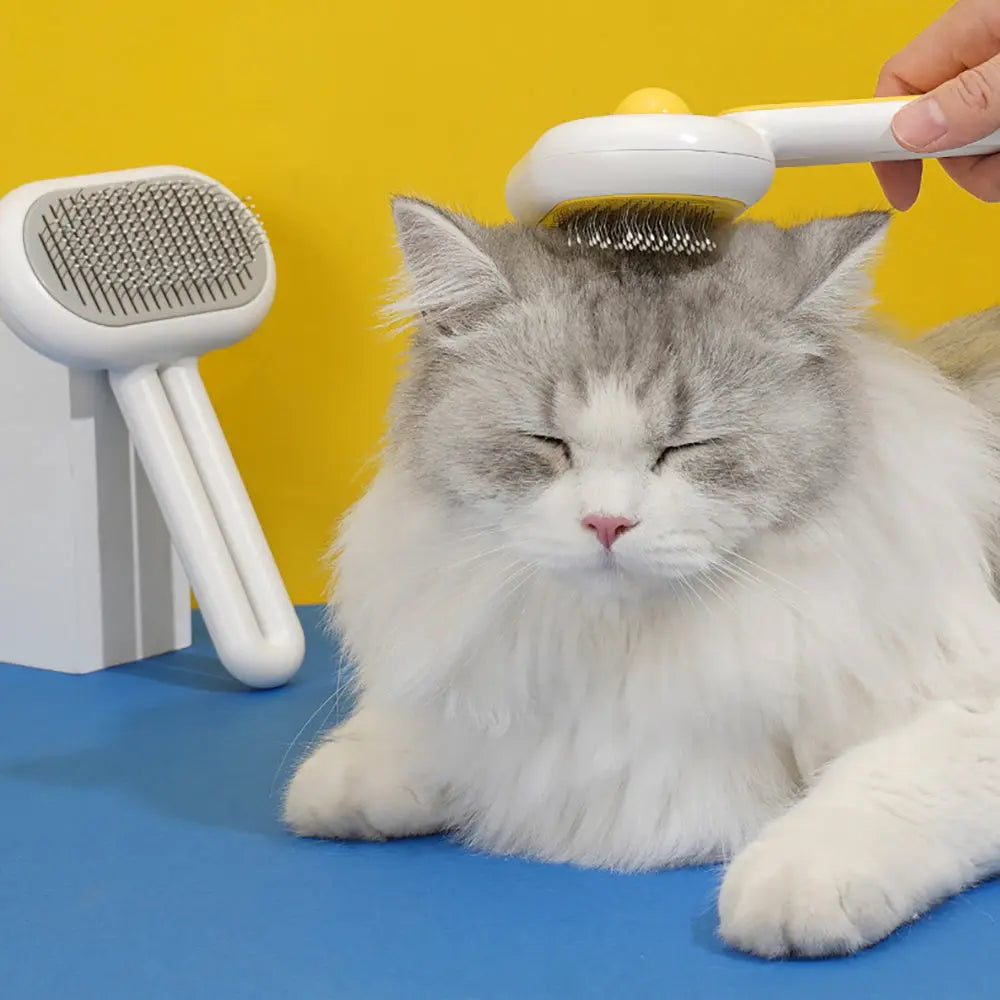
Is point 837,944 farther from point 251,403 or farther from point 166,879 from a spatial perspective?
point 251,403

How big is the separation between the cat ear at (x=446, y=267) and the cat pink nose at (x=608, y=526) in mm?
235

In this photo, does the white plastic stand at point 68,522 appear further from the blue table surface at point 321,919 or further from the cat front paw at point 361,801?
the cat front paw at point 361,801

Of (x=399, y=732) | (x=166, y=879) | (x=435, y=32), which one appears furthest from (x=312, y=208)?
(x=166, y=879)

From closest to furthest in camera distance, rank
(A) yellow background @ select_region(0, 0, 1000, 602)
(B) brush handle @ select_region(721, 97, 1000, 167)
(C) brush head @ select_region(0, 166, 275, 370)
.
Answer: (B) brush handle @ select_region(721, 97, 1000, 167), (C) brush head @ select_region(0, 166, 275, 370), (A) yellow background @ select_region(0, 0, 1000, 602)

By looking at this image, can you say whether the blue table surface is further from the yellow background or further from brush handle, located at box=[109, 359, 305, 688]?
the yellow background

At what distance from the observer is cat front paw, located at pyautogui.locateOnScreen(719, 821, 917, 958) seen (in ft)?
2.97

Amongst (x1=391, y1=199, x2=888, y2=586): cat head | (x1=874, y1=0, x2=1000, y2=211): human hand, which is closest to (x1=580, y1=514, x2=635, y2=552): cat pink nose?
(x1=391, y1=199, x2=888, y2=586): cat head

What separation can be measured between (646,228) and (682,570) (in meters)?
0.29

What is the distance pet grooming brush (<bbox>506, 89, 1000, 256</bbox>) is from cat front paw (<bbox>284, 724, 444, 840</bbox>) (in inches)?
A: 20.0

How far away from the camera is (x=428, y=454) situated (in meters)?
1.09

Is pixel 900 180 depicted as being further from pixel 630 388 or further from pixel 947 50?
pixel 630 388

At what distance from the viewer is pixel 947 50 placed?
4.78 feet

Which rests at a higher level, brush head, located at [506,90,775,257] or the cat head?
brush head, located at [506,90,775,257]

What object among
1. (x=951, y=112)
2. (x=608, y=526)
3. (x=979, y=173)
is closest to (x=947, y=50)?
(x=979, y=173)
